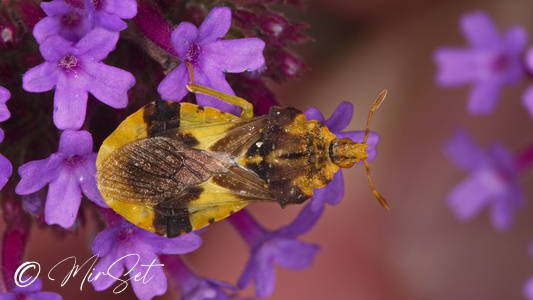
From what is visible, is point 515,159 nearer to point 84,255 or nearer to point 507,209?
point 507,209

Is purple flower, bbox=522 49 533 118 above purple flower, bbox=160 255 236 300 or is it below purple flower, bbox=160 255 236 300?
above

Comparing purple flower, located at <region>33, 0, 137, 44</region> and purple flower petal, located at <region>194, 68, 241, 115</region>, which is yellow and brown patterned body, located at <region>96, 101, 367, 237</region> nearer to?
purple flower petal, located at <region>194, 68, 241, 115</region>

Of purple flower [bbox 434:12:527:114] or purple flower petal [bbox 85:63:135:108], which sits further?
purple flower [bbox 434:12:527:114]

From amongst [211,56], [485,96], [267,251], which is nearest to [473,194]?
[485,96]

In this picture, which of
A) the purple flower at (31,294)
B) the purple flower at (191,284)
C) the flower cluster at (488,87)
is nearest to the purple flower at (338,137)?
the purple flower at (191,284)

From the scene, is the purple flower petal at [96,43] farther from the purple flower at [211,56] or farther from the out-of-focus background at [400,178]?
the out-of-focus background at [400,178]

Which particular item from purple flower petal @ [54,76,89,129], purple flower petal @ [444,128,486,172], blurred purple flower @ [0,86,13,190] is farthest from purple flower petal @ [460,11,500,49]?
blurred purple flower @ [0,86,13,190]

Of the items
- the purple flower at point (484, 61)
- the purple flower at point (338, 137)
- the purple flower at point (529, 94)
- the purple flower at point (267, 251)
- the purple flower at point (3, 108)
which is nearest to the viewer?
the purple flower at point (3, 108)

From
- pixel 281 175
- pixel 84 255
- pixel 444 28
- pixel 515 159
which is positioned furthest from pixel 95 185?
pixel 444 28
